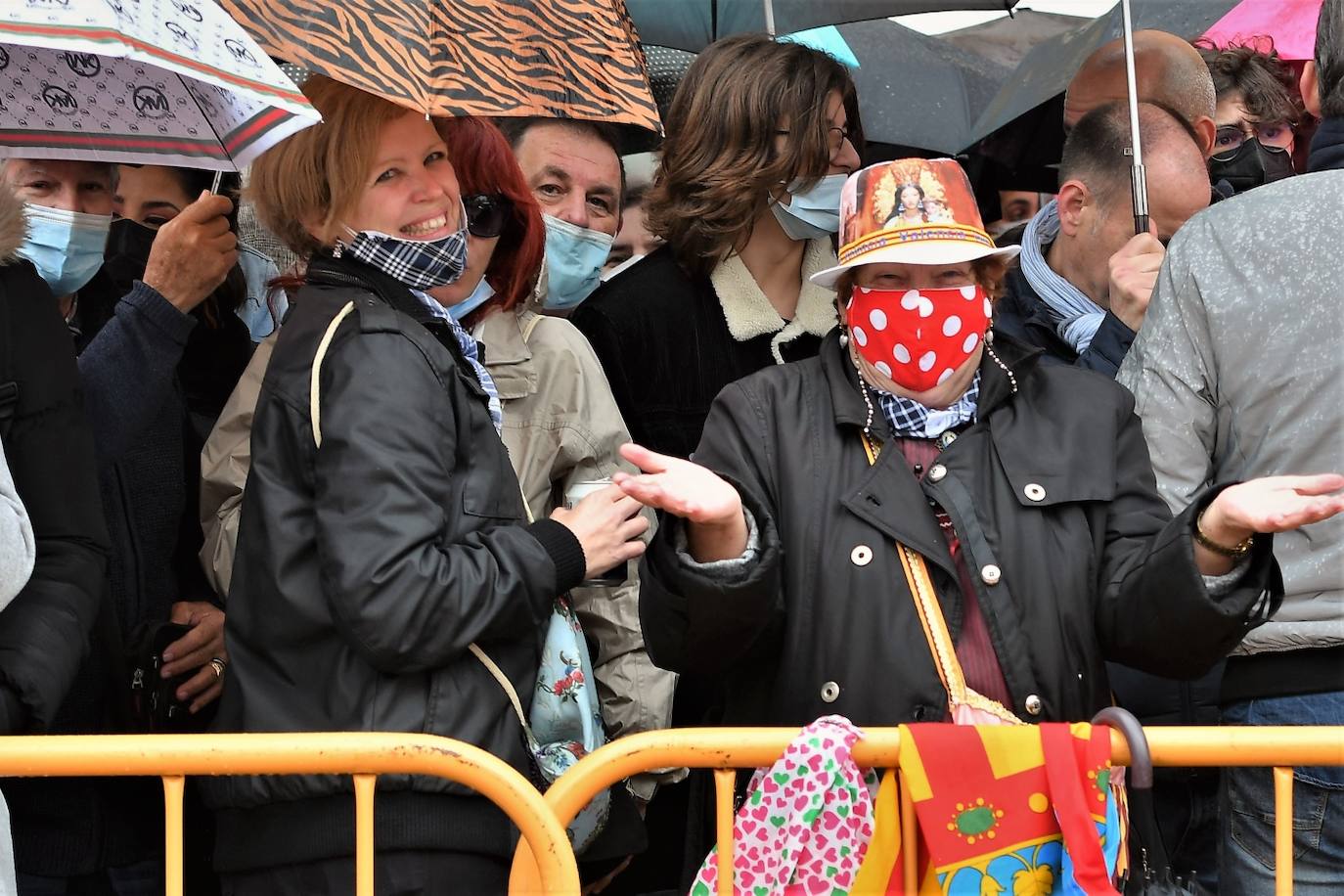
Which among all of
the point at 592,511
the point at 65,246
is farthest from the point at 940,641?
the point at 65,246

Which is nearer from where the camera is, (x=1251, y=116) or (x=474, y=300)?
(x=474, y=300)

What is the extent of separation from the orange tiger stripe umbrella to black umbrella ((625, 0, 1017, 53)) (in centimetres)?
130

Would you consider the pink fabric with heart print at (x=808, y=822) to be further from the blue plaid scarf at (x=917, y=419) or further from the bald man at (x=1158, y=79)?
the bald man at (x=1158, y=79)

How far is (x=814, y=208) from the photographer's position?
196 inches

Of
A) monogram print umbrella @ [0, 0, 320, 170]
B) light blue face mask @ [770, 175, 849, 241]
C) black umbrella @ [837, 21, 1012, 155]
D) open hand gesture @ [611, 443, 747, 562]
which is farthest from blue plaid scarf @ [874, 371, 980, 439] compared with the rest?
black umbrella @ [837, 21, 1012, 155]

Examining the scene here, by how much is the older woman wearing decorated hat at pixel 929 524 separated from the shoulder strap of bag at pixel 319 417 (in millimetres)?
325

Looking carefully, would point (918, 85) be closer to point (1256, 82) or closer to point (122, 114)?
point (1256, 82)

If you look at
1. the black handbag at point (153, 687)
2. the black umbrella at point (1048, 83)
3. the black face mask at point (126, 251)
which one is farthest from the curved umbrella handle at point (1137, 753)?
the black umbrella at point (1048, 83)

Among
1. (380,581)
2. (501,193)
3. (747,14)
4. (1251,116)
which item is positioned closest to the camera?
(380,581)

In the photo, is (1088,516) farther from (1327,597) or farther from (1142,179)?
(1142,179)

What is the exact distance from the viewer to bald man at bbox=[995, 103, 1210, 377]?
4832 millimetres

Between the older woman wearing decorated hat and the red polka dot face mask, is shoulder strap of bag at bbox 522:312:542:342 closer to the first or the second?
the older woman wearing decorated hat

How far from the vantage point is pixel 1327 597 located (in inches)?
145

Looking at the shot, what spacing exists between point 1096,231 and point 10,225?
300cm
